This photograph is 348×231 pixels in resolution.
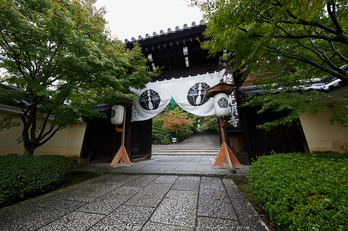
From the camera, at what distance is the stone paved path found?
161 cm

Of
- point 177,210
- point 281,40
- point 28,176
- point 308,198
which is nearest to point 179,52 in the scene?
point 281,40

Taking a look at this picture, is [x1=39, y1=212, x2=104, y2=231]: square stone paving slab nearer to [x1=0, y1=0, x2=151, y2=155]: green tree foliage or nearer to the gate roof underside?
[x1=0, y1=0, x2=151, y2=155]: green tree foliage

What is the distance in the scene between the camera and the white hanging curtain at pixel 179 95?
18.1 ft

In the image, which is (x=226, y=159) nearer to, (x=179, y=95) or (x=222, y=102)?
(x=222, y=102)

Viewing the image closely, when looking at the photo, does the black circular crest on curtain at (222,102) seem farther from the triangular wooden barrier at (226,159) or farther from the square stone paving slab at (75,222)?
the square stone paving slab at (75,222)

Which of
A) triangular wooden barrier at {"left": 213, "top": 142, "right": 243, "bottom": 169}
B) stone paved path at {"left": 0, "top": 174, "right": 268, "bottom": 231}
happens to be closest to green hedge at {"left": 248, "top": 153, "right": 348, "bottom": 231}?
stone paved path at {"left": 0, "top": 174, "right": 268, "bottom": 231}

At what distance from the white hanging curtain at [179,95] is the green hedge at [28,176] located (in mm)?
3615

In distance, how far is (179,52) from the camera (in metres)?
6.49

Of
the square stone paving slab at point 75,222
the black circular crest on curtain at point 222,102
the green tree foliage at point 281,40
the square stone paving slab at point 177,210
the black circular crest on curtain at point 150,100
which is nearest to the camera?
the square stone paving slab at point 75,222

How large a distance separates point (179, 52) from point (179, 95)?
2.45 meters

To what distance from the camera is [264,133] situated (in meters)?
5.34

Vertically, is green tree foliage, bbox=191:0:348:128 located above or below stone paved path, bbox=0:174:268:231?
above

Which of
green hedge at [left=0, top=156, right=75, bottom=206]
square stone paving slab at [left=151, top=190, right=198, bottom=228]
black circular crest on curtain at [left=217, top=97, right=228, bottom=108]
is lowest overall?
square stone paving slab at [left=151, top=190, right=198, bottom=228]

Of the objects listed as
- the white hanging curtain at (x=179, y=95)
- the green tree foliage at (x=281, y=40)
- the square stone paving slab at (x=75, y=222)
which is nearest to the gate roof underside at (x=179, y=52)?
the white hanging curtain at (x=179, y=95)
